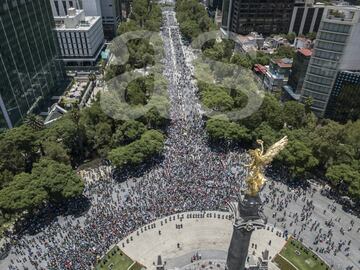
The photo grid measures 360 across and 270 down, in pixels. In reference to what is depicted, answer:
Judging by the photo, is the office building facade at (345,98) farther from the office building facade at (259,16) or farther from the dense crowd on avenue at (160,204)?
the office building facade at (259,16)

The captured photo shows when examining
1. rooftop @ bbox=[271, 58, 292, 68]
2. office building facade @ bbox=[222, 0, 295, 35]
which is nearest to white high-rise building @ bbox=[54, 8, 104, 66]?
office building facade @ bbox=[222, 0, 295, 35]

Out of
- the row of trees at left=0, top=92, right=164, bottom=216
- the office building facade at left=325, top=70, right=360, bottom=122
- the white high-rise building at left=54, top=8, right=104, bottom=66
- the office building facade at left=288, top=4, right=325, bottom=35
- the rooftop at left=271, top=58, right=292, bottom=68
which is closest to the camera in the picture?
the row of trees at left=0, top=92, right=164, bottom=216

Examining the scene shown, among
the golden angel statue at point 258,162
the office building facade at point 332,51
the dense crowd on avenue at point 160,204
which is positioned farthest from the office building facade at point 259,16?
the golden angel statue at point 258,162

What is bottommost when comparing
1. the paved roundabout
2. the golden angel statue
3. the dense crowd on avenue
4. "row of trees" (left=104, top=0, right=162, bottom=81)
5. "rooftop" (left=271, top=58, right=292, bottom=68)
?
the paved roundabout

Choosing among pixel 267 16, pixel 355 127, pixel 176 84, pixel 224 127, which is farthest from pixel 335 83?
pixel 267 16

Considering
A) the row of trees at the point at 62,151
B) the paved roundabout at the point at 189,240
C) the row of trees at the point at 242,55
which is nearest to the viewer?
the paved roundabout at the point at 189,240

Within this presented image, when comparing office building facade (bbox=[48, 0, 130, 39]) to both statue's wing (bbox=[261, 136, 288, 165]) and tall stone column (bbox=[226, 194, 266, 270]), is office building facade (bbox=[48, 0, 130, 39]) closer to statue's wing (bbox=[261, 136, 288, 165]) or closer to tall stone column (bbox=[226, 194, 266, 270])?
statue's wing (bbox=[261, 136, 288, 165])
